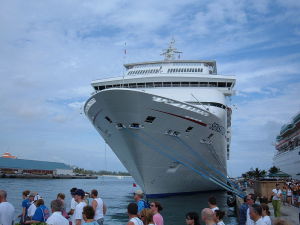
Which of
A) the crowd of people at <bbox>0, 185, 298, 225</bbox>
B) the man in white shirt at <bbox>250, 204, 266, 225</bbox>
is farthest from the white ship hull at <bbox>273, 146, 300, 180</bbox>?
the man in white shirt at <bbox>250, 204, 266, 225</bbox>

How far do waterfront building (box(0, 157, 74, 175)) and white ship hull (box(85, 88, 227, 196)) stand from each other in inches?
3216

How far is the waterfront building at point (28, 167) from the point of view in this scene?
93.0 metres

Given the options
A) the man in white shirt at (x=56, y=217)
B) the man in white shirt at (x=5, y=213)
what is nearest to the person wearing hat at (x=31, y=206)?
the man in white shirt at (x=5, y=213)

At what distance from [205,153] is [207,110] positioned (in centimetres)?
331

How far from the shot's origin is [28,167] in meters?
96.3

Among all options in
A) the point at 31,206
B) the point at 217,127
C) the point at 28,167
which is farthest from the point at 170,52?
the point at 28,167

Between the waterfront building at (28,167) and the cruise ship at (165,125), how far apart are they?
79082mm

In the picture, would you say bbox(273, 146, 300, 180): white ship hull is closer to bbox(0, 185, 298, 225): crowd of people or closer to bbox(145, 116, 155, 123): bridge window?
bbox(145, 116, 155, 123): bridge window

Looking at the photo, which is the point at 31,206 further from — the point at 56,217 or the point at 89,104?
the point at 89,104

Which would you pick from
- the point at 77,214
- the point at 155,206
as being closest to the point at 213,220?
the point at 155,206

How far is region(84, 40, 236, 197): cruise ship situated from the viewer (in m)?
16.7

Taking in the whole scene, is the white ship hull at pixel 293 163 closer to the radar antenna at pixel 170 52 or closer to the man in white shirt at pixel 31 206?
the radar antenna at pixel 170 52

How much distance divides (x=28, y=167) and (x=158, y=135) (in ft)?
287

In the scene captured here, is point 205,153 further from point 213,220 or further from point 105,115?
point 213,220
